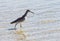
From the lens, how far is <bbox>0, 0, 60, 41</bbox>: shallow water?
391 inches

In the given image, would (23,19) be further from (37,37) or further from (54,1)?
(54,1)

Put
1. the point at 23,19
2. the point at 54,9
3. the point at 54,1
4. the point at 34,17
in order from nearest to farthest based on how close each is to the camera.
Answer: the point at 23,19, the point at 34,17, the point at 54,9, the point at 54,1

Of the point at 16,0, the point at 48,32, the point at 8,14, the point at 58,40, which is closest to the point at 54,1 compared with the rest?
the point at 16,0

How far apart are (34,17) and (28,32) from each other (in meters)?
2.91

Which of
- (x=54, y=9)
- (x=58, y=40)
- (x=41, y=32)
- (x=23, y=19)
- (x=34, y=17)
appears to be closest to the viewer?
(x=58, y=40)

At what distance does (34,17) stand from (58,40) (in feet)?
13.8

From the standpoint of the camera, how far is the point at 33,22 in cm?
1223

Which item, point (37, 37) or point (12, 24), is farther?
point (12, 24)

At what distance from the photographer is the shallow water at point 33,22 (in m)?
9.94

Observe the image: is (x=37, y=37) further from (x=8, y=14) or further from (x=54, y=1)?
(x=54, y=1)

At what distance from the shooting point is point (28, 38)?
9719 millimetres

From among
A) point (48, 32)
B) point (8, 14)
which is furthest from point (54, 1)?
point (48, 32)

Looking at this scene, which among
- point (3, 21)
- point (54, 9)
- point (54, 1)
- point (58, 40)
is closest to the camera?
point (58, 40)

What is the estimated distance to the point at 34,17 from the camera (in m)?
13.4
